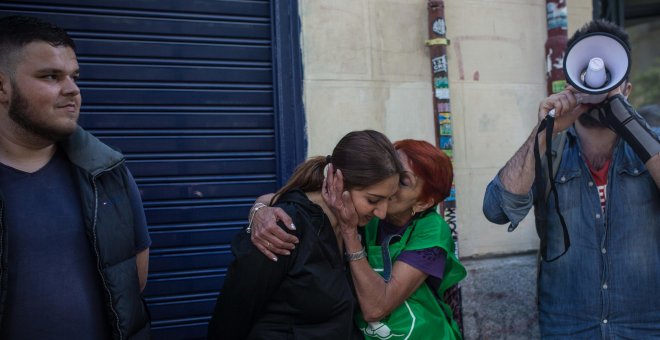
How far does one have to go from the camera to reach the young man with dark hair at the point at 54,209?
6.98 ft

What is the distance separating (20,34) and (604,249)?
7.98 feet

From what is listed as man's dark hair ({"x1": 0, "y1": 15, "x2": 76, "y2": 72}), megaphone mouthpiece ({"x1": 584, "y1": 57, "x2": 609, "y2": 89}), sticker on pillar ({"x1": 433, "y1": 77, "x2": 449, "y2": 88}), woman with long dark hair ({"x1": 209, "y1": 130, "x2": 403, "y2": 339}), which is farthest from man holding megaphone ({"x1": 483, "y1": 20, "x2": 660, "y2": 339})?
man's dark hair ({"x1": 0, "y1": 15, "x2": 76, "y2": 72})

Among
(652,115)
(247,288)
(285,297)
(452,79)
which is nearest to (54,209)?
(247,288)

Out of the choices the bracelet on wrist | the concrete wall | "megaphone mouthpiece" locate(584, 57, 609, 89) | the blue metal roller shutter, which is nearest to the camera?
the bracelet on wrist

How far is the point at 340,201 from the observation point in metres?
2.29

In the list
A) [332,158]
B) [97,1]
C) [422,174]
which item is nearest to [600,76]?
[422,174]

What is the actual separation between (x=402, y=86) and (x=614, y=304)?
194 cm

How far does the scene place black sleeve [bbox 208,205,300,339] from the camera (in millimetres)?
2111

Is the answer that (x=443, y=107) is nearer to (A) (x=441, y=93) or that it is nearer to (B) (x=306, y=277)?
(A) (x=441, y=93)

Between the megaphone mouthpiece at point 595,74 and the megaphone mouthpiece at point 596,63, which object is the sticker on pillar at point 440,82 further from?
the megaphone mouthpiece at point 595,74

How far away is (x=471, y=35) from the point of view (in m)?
4.20

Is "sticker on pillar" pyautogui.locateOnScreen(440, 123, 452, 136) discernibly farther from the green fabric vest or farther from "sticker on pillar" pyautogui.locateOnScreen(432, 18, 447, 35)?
the green fabric vest

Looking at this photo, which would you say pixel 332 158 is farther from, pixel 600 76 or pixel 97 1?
pixel 97 1

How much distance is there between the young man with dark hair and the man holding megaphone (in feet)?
5.28
